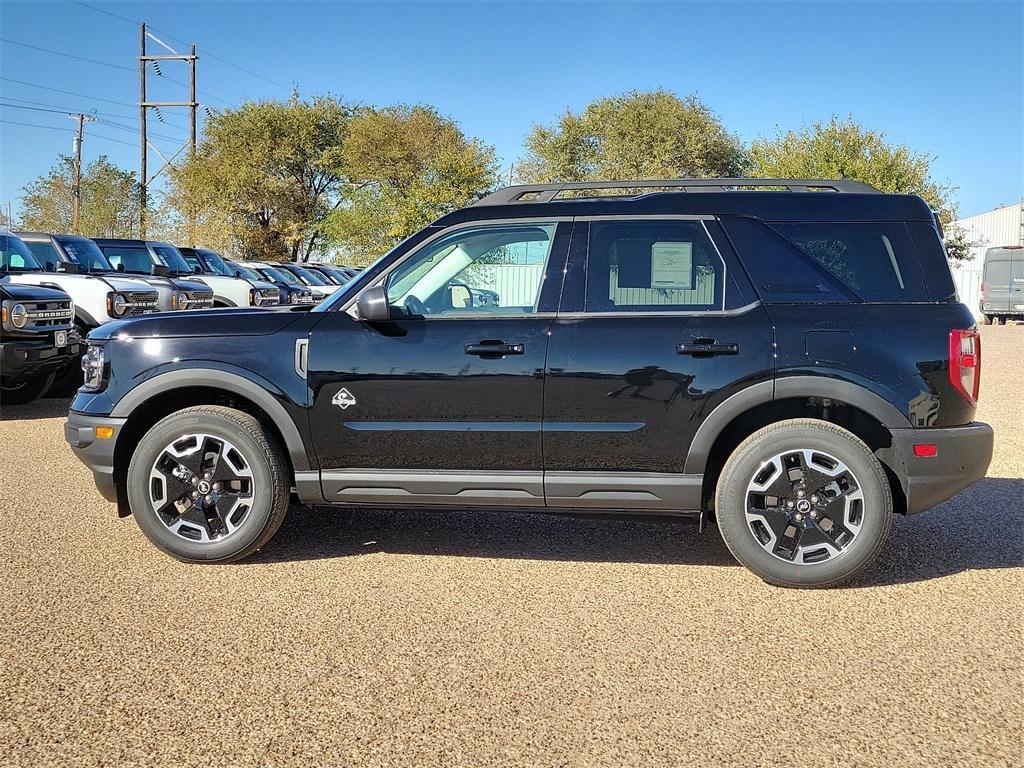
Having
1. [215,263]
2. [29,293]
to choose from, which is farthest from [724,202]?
[215,263]

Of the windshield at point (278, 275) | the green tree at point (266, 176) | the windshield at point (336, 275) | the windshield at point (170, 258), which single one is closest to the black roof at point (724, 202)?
the windshield at point (170, 258)

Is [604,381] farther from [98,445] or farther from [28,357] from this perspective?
[28,357]

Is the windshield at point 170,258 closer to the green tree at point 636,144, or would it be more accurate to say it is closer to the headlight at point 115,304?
the headlight at point 115,304

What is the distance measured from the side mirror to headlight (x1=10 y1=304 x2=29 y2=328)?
640 cm

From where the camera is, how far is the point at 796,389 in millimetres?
4523

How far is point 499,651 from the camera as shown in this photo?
12.5 ft

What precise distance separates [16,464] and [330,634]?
15.7 ft

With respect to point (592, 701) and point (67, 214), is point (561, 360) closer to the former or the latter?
point (592, 701)

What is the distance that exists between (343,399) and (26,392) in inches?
300

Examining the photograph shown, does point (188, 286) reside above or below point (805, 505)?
above

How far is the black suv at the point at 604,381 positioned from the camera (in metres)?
4.52

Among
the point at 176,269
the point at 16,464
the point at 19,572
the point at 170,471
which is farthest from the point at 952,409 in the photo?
the point at 176,269

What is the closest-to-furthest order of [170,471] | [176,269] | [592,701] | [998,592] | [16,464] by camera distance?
[592,701]
[998,592]
[170,471]
[16,464]
[176,269]

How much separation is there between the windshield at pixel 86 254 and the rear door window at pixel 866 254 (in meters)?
11.1
